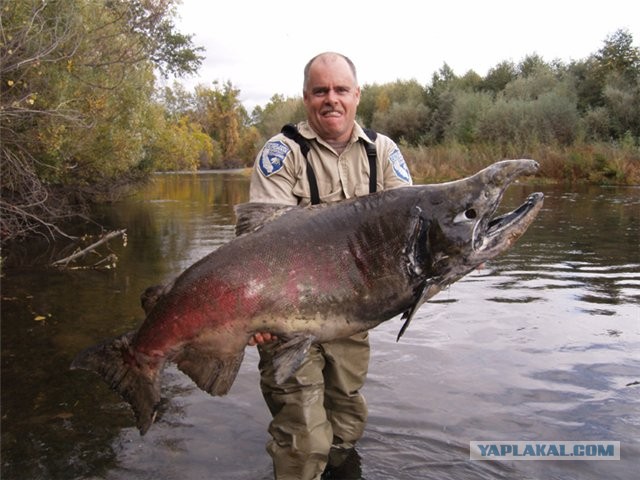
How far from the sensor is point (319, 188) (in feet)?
12.4

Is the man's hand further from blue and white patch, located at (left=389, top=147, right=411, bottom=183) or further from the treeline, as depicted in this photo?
the treeline

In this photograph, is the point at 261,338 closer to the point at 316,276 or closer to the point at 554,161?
the point at 316,276

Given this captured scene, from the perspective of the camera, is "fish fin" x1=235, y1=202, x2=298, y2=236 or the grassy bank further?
the grassy bank

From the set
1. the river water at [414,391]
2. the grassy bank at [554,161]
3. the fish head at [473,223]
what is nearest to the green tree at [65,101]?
the river water at [414,391]

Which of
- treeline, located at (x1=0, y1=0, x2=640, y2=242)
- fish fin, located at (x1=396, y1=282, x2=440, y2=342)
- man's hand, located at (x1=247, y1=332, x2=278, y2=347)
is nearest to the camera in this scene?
fish fin, located at (x1=396, y1=282, x2=440, y2=342)

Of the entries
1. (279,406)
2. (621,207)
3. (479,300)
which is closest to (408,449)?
(279,406)

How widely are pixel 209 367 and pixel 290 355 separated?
47 cm

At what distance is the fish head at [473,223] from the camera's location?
9.73 ft

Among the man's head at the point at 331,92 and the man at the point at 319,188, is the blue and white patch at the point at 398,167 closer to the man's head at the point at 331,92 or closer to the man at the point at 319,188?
the man at the point at 319,188

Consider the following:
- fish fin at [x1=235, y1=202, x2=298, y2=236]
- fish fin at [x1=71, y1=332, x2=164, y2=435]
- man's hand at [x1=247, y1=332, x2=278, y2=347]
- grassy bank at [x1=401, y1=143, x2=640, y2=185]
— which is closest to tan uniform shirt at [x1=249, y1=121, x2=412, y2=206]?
fish fin at [x1=235, y1=202, x2=298, y2=236]

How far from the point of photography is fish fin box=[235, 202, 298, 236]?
3.20 meters

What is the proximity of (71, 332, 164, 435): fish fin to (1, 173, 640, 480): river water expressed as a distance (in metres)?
0.98

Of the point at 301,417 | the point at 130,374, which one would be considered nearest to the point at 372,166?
the point at 301,417

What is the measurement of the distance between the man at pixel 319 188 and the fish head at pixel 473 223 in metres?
0.93
